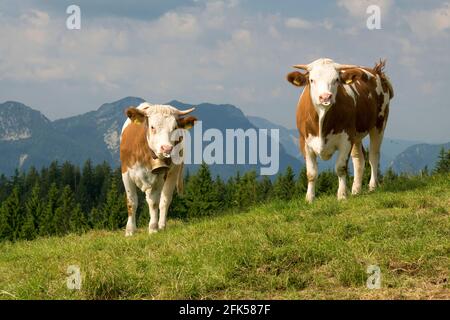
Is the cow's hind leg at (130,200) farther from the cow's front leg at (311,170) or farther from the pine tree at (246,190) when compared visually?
the pine tree at (246,190)

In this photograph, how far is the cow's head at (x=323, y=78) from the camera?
1148cm

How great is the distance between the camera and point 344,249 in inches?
293

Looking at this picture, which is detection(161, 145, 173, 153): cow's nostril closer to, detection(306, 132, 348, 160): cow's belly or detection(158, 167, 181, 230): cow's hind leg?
detection(158, 167, 181, 230): cow's hind leg

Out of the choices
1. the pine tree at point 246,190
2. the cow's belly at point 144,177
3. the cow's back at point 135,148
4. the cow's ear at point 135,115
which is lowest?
the pine tree at point 246,190

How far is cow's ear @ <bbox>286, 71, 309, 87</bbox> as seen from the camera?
1233 cm

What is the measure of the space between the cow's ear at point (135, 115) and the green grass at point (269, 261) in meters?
3.04

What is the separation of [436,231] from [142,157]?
6.69 meters

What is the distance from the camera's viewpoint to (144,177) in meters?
12.5

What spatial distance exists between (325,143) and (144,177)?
4.20 m

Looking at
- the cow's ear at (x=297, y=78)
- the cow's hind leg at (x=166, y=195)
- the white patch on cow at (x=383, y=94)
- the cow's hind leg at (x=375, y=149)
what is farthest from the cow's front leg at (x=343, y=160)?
the cow's hind leg at (x=166, y=195)

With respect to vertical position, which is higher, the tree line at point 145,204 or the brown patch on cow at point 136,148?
the brown patch on cow at point 136,148

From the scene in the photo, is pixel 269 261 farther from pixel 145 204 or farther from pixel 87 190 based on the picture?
pixel 87 190
